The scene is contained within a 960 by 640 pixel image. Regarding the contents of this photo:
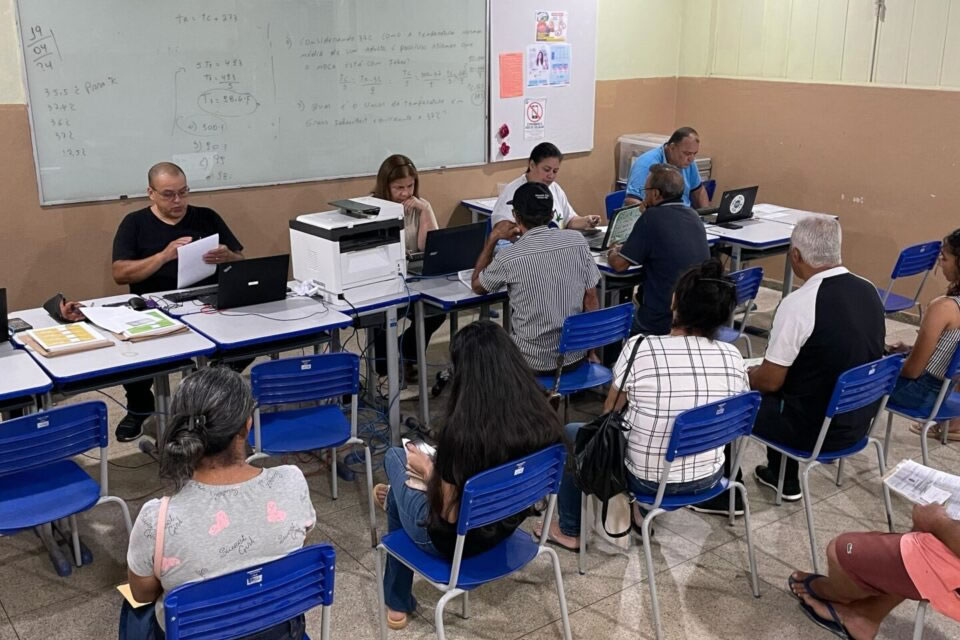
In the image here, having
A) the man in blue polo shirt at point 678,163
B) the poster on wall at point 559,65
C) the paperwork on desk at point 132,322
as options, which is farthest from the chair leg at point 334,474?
the poster on wall at point 559,65

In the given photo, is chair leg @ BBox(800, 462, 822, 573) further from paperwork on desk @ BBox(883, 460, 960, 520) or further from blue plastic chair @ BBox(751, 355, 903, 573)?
paperwork on desk @ BBox(883, 460, 960, 520)

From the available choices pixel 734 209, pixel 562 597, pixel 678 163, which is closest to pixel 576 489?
pixel 562 597

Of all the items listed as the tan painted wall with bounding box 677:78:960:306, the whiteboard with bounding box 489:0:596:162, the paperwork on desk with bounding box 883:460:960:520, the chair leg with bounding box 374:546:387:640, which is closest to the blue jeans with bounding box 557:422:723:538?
the paperwork on desk with bounding box 883:460:960:520

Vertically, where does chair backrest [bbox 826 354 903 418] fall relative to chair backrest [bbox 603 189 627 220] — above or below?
below

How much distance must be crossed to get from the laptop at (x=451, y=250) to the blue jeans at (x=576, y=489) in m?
1.36

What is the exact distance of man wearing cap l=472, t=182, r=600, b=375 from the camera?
402 cm

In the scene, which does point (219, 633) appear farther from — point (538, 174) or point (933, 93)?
point (933, 93)

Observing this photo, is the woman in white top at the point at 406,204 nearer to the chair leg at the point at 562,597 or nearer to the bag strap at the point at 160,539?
the chair leg at the point at 562,597

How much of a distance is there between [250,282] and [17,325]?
0.96 meters

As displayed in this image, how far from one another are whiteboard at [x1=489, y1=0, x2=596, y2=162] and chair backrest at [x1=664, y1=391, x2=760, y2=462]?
4.07 meters

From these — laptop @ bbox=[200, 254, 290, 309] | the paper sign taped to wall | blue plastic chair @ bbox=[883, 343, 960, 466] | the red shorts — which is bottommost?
the red shorts

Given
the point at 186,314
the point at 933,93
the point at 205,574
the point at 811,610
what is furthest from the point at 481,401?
the point at 933,93

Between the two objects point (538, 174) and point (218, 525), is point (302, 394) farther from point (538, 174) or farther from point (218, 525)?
point (538, 174)

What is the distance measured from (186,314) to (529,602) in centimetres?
191
